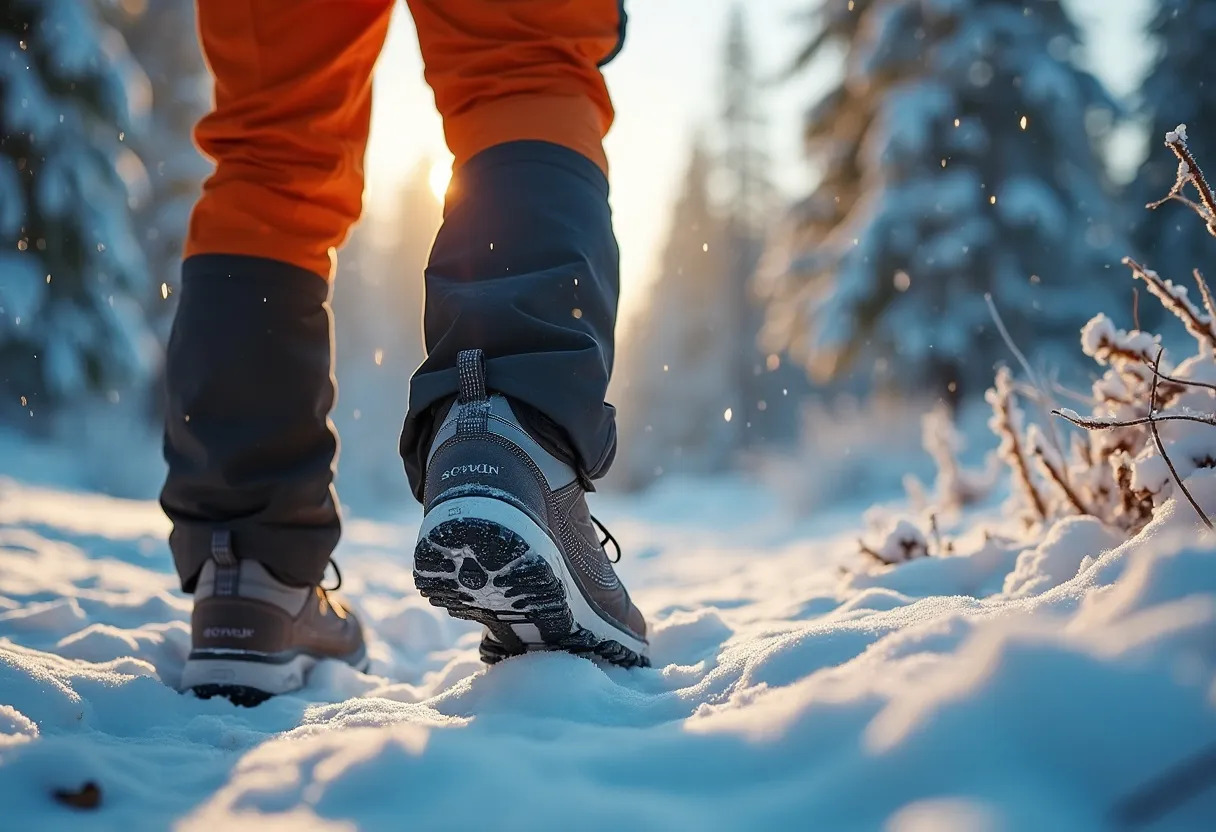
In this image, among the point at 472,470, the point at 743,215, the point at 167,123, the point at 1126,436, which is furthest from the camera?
the point at 743,215

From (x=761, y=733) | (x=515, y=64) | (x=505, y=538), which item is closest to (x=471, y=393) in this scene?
(x=505, y=538)

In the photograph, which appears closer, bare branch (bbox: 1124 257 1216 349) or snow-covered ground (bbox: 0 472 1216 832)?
snow-covered ground (bbox: 0 472 1216 832)

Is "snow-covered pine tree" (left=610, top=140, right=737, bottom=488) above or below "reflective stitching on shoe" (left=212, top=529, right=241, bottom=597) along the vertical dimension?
above

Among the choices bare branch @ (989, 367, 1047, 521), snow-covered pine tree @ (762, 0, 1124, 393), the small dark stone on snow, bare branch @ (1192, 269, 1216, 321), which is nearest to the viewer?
the small dark stone on snow

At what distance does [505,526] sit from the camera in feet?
3.22

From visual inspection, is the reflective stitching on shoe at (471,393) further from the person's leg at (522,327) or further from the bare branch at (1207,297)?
the bare branch at (1207,297)

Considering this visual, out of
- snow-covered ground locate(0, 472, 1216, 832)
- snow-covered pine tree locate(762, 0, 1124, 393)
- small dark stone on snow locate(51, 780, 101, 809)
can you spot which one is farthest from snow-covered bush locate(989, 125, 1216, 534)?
snow-covered pine tree locate(762, 0, 1124, 393)

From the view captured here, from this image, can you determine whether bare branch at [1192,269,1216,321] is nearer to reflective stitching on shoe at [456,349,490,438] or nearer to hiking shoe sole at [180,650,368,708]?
reflective stitching on shoe at [456,349,490,438]

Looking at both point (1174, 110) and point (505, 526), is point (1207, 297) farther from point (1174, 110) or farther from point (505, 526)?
point (1174, 110)

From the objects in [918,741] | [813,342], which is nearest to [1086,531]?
[918,741]

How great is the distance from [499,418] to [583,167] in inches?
16.0

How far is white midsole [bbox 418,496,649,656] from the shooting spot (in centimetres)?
98

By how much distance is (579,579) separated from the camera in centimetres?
118

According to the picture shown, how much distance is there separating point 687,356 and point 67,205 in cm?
2049
